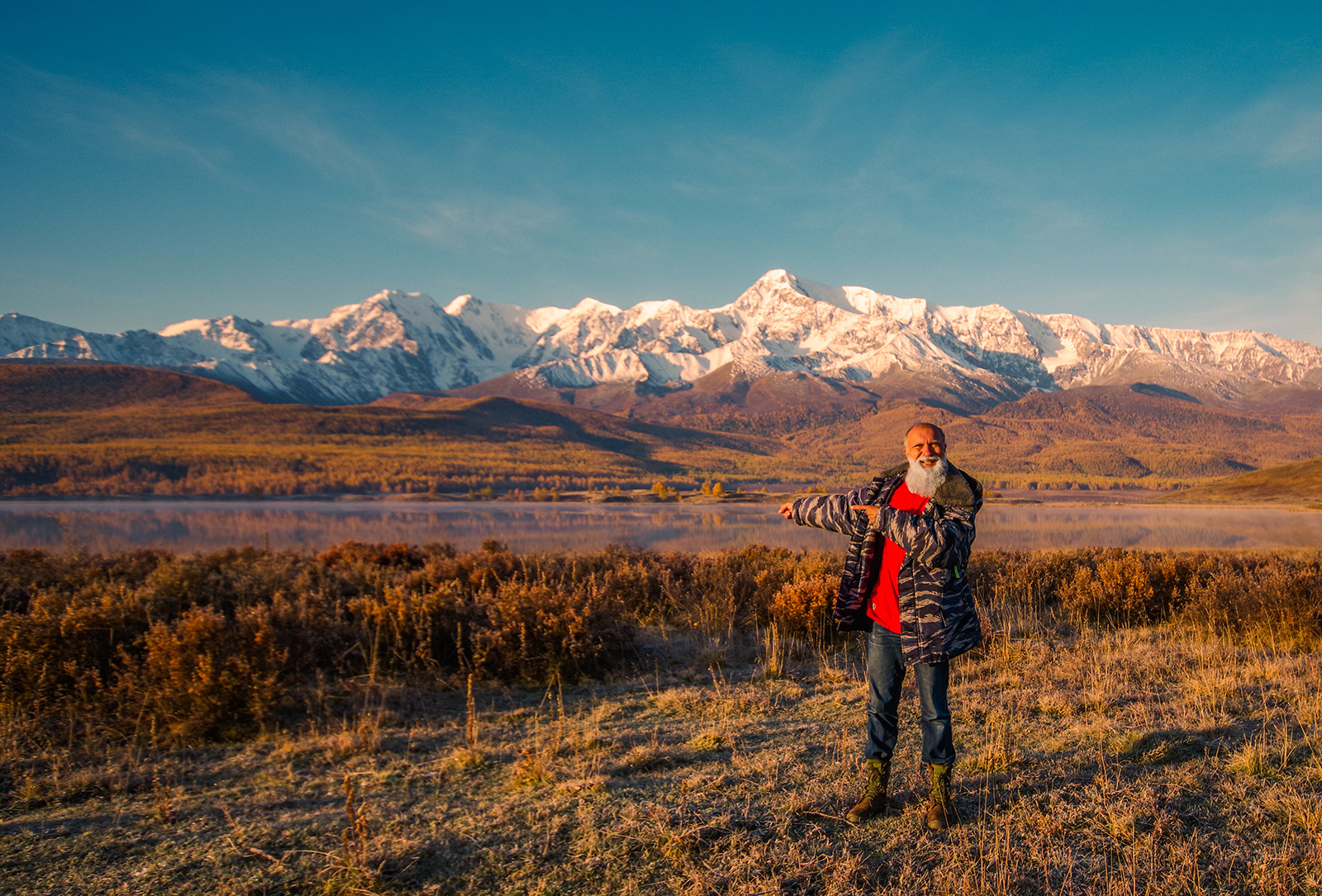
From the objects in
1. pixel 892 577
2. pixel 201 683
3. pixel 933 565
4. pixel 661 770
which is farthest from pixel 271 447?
pixel 933 565

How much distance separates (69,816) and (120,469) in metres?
51.5

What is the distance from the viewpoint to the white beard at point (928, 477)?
11.6 feet

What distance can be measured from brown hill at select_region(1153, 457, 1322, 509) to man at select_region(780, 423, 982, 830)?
4398 centimetres

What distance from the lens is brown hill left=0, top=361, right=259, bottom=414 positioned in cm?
9312

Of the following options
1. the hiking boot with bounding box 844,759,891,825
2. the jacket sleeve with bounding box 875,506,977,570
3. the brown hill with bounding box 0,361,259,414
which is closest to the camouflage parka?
the jacket sleeve with bounding box 875,506,977,570

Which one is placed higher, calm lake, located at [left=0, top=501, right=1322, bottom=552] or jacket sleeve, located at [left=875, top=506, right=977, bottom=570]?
jacket sleeve, located at [left=875, top=506, right=977, bottom=570]

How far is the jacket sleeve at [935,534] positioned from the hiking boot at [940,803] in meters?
1.07

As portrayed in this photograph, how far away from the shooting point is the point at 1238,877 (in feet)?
9.91

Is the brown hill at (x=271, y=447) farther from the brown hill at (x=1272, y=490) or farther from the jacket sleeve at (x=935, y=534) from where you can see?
the jacket sleeve at (x=935, y=534)

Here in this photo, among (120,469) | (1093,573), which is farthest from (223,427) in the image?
(1093,573)

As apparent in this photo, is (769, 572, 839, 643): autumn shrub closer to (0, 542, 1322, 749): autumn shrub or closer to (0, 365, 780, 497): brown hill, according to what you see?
(0, 542, 1322, 749): autumn shrub

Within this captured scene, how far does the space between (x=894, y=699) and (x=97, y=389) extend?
132525 mm

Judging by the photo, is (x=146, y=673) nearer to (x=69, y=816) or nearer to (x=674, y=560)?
(x=69, y=816)

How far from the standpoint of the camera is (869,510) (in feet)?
12.1
